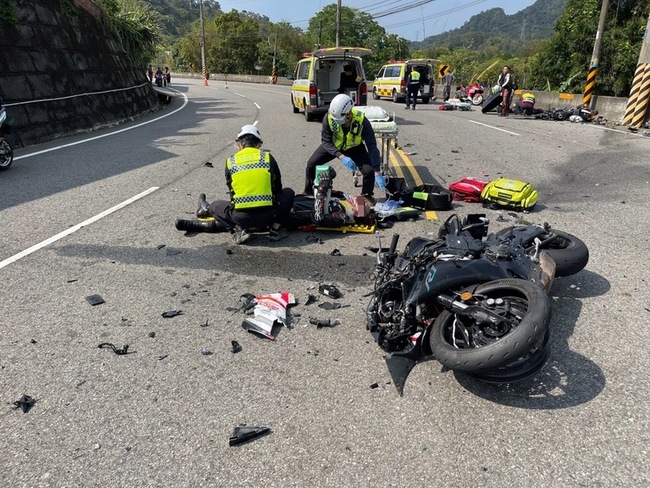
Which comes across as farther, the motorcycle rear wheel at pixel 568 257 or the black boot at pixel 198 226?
the black boot at pixel 198 226

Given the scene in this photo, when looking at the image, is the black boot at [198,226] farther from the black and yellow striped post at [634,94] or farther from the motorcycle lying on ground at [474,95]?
the motorcycle lying on ground at [474,95]

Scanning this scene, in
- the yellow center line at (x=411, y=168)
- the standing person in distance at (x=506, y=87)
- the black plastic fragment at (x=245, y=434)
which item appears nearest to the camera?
the black plastic fragment at (x=245, y=434)

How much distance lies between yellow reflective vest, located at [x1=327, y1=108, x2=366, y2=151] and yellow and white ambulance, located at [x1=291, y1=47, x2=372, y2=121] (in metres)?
9.53

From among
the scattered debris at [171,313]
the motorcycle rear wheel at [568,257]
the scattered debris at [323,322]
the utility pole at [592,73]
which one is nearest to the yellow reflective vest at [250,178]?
the scattered debris at [171,313]

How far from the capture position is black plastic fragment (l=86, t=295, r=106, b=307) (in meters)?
4.16

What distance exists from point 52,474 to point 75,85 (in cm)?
1560

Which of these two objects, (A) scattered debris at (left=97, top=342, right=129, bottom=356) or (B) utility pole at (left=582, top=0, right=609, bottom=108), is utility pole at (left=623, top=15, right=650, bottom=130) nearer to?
(B) utility pole at (left=582, top=0, right=609, bottom=108)

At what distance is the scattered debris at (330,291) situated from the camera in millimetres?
4293

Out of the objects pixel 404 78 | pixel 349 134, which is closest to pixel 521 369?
pixel 349 134

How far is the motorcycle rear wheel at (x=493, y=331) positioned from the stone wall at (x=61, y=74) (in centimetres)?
1142

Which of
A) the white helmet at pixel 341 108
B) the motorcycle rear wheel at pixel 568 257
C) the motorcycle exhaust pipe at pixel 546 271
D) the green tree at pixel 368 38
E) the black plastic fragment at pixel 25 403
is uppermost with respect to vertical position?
the green tree at pixel 368 38

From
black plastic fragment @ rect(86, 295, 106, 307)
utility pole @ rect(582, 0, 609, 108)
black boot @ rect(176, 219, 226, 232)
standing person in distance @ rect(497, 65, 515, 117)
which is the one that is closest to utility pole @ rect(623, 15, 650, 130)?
utility pole @ rect(582, 0, 609, 108)

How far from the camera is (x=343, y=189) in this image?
811 cm

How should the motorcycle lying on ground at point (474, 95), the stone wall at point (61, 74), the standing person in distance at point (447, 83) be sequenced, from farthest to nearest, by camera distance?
1. the standing person in distance at point (447, 83)
2. the motorcycle lying on ground at point (474, 95)
3. the stone wall at point (61, 74)
